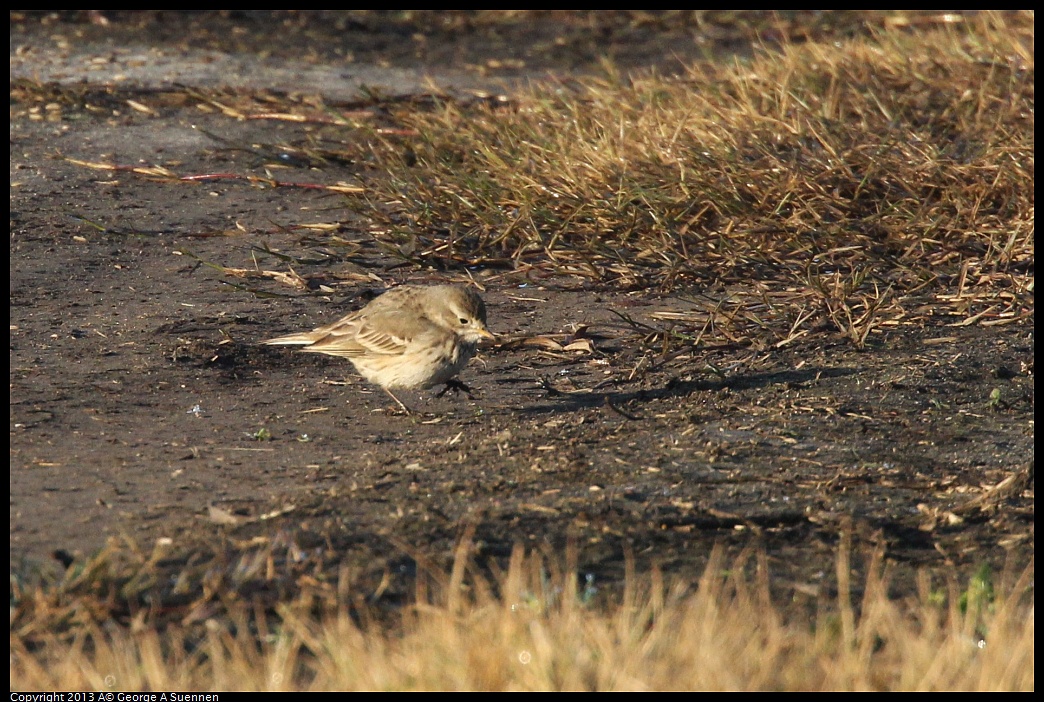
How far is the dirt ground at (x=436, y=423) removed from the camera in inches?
188

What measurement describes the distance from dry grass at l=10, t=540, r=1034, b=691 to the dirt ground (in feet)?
1.04

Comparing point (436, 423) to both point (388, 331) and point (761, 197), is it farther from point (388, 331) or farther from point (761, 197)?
point (761, 197)

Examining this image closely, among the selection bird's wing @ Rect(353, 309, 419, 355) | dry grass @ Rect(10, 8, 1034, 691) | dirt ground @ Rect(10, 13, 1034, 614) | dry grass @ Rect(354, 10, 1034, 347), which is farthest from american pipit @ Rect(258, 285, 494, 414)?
dry grass @ Rect(354, 10, 1034, 347)

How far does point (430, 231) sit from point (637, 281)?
4.87ft

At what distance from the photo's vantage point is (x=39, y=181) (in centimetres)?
942

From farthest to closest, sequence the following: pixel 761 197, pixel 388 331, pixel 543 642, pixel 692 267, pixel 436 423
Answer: pixel 761 197
pixel 692 267
pixel 388 331
pixel 436 423
pixel 543 642

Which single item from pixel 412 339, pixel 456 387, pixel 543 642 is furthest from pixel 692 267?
pixel 543 642

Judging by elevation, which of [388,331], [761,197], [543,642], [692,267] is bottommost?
[388,331]

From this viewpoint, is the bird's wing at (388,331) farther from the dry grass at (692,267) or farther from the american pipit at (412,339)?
the dry grass at (692,267)

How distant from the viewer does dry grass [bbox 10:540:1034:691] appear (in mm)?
3512

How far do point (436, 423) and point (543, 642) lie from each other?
2725mm

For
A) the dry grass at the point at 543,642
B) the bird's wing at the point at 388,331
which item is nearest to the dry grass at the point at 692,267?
the dry grass at the point at 543,642

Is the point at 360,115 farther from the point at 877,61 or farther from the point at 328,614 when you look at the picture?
the point at 328,614

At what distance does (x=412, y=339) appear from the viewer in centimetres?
629
